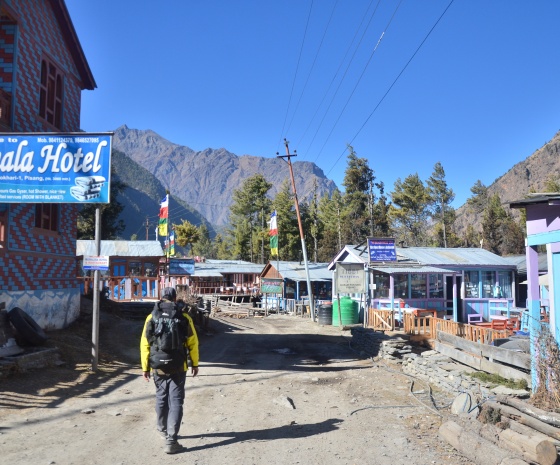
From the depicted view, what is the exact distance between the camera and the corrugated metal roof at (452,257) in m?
22.7

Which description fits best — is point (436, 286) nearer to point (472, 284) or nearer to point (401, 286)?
point (401, 286)

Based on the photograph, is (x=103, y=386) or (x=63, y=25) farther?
(x=63, y=25)

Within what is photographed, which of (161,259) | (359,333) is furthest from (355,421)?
(161,259)

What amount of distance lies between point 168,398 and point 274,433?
1623 millimetres

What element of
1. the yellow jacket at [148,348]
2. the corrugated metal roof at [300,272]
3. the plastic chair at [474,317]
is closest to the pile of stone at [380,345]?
the yellow jacket at [148,348]

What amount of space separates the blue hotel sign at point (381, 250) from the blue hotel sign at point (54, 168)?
1337cm

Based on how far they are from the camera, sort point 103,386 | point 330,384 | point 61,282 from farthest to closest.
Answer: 1. point 61,282
2. point 330,384
3. point 103,386

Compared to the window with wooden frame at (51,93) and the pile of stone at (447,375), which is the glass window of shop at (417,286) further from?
the window with wooden frame at (51,93)

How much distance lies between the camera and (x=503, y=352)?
324 inches

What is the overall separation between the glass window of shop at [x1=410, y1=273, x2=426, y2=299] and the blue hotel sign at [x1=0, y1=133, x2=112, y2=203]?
1498 cm

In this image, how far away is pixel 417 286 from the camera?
69.8 ft

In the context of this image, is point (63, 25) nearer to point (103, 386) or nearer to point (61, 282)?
point (61, 282)

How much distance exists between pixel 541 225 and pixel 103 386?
317 inches

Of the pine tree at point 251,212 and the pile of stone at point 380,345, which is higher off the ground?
the pine tree at point 251,212
